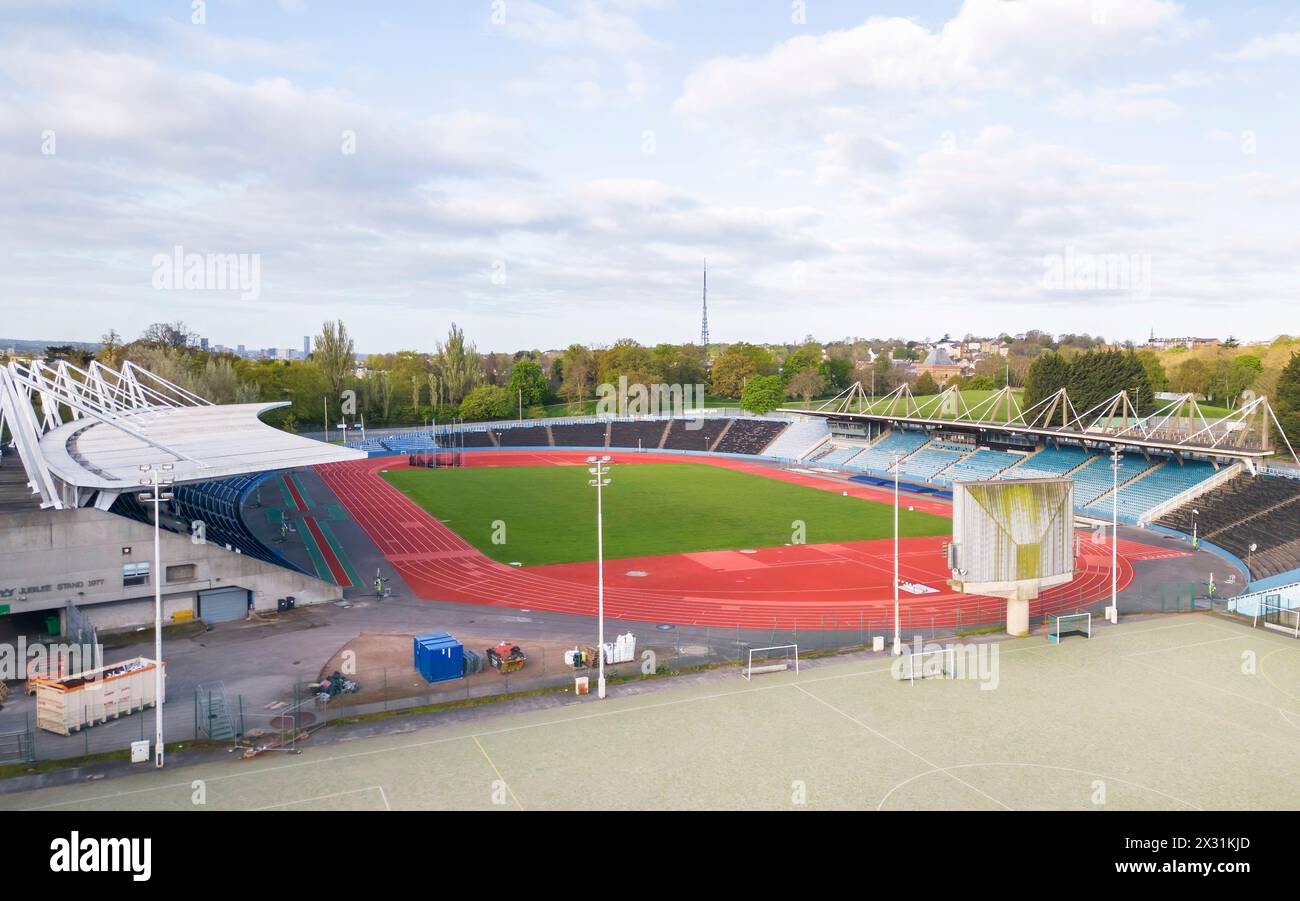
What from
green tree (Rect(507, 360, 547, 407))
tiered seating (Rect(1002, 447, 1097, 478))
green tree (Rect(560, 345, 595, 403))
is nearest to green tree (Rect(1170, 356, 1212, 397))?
tiered seating (Rect(1002, 447, 1097, 478))

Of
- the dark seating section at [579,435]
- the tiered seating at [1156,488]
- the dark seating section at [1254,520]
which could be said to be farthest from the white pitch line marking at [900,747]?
the dark seating section at [579,435]

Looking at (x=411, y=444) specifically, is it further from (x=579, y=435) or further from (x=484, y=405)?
(x=484, y=405)

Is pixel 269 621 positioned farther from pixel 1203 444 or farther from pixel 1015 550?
pixel 1203 444

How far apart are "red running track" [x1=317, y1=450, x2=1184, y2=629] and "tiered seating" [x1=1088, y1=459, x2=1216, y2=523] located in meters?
9.42

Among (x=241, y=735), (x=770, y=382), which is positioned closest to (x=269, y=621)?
(x=241, y=735)

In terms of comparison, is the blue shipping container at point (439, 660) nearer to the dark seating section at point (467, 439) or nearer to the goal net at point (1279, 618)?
the goal net at point (1279, 618)

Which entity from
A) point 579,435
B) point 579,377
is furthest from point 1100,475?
point 579,377

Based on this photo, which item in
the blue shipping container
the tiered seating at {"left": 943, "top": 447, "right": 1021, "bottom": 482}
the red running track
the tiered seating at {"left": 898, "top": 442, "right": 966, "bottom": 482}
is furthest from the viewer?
the tiered seating at {"left": 898, "top": 442, "right": 966, "bottom": 482}

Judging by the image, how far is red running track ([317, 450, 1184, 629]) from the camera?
37.1m

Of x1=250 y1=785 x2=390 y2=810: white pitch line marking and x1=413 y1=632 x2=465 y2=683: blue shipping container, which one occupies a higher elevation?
x1=413 y1=632 x2=465 y2=683: blue shipping container

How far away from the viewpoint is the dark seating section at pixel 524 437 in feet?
378

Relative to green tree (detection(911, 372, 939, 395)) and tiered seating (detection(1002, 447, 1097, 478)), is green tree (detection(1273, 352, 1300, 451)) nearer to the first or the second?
tiered seating (detection(1002, 447, 1097, 478))

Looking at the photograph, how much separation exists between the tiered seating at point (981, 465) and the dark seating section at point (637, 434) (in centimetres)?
4570
